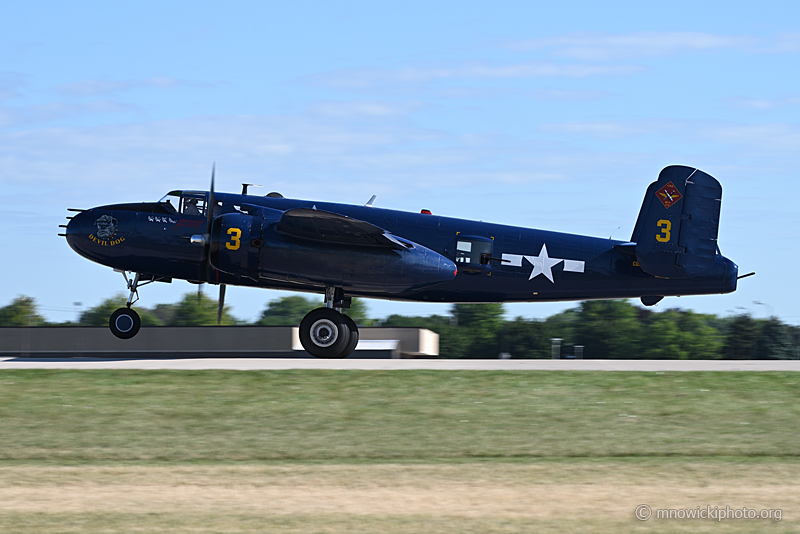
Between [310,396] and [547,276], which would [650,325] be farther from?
[310,396]

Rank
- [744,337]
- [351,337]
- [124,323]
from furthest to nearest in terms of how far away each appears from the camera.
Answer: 1. [744,337]
2. [124,323]
3. [351,337]

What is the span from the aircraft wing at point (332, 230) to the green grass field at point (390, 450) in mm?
4160

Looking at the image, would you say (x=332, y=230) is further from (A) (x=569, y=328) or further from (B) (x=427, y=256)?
(A) (x=569, y=328)

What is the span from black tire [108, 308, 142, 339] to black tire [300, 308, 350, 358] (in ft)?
15.8

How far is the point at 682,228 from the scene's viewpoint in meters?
23.7

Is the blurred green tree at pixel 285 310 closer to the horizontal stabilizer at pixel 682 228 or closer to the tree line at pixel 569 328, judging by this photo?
the tree line at pixel 569 328

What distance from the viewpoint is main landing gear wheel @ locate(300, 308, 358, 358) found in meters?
23.0

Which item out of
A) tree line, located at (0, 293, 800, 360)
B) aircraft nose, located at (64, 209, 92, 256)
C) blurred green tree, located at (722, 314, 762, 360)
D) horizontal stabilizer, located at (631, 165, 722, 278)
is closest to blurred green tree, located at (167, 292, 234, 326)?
tree line, located at (0, 293, 800, 360)

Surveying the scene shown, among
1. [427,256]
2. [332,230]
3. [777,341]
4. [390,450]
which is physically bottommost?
[390,450]

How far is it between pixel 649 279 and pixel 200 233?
1236cm

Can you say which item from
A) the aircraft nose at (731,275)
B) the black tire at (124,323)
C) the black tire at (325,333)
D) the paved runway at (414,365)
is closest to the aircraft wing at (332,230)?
the black tire at (325,333)

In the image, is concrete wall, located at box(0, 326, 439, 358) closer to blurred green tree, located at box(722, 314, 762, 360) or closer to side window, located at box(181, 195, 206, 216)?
side window, located at box(181, 195, 206, 216)

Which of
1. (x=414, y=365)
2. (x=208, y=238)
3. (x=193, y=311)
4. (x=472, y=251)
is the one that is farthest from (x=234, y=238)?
(x=193, y=311)

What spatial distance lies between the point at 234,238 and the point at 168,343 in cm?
859
